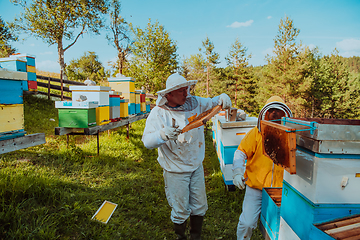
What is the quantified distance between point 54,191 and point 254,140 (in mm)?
2747

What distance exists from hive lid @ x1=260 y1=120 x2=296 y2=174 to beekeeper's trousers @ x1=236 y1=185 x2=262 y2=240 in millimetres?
771

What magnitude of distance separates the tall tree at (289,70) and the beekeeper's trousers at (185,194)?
912 inches

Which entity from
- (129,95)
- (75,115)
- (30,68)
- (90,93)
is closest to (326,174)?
(75,115)

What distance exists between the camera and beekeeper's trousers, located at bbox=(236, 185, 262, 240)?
205 centimetres

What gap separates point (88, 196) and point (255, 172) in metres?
2.40

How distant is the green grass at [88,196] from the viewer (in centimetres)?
229

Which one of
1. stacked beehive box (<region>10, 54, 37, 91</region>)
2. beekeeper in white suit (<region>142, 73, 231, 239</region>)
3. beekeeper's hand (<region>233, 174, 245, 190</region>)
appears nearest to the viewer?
beekeeper's hand (<region>233, 174, 245, 190</region>)

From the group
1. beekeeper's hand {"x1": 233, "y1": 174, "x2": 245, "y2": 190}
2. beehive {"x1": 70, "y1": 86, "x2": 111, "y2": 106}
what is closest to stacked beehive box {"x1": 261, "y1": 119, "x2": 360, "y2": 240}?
beekeeper's hand {"x1": 233, "y1": 174, "x2": 245, "y2": 190}

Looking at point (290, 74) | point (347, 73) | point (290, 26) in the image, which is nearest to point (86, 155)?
point (290, 74)

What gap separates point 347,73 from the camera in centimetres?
2630

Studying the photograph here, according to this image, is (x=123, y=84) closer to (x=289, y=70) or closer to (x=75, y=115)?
(x=75, y=115)

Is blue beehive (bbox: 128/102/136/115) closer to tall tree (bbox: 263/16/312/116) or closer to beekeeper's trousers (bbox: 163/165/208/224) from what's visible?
beekeeper's trousers (bbox: 163/165/208/224)

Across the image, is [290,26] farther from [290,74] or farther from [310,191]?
[310,191]

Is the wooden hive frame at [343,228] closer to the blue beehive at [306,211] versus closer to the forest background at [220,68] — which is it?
the blue beehive at [306,211]
